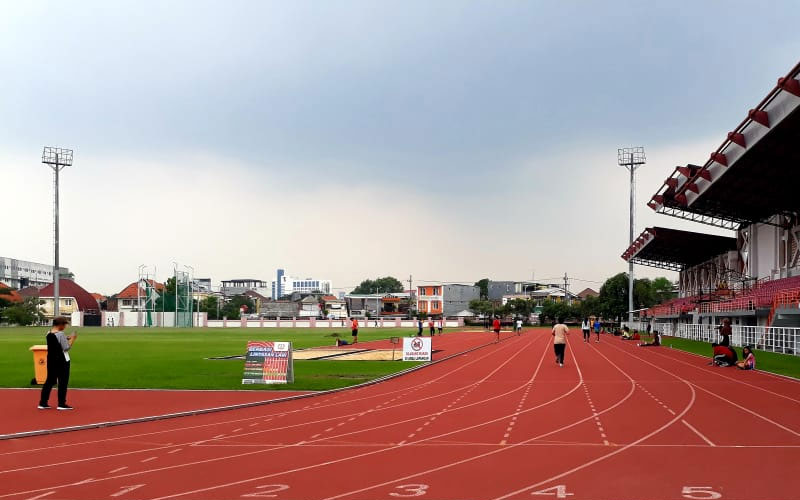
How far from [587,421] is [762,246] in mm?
46941

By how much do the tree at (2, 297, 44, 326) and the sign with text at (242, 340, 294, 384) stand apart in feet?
294

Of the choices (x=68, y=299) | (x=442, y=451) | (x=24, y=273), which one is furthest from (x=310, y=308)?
(x=442, y=451)

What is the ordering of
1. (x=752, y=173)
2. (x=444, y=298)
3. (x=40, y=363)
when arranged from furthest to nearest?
(x=444, y=298), (x=752, y=173), (x=40, y=363)

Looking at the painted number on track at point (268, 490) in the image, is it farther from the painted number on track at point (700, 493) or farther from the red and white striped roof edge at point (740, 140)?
the red and white striped roof edge at point (740, 140)

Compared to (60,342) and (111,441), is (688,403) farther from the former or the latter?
(60,342)

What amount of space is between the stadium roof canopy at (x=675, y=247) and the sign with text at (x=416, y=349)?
45.0 m

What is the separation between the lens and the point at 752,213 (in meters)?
52.7

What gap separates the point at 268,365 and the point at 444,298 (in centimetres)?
12676

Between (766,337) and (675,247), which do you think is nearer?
(766,337)

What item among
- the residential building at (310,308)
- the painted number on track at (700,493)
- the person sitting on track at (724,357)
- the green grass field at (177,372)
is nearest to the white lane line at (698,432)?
the painted number on track at (700,493)

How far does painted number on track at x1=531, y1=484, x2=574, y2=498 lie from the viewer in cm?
754

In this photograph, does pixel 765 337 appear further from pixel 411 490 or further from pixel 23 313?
pixel 23 313

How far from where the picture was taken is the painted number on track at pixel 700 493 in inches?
293

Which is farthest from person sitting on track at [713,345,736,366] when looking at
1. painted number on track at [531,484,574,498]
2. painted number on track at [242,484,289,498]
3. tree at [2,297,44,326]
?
tree at [2,297,44,326]
